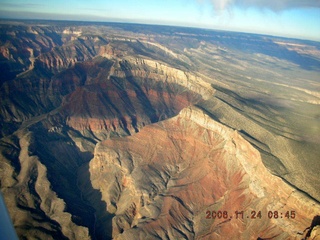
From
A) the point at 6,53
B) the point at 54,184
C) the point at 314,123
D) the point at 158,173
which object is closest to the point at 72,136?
the point at 54,184

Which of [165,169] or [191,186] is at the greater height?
[191,186]

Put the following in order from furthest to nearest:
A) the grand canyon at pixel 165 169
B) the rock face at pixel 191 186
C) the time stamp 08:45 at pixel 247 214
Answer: the grand canyon at pixel 165 169 → the rock face at pixel 191 186 → the time stamp 08:45 at pixel 247 214
